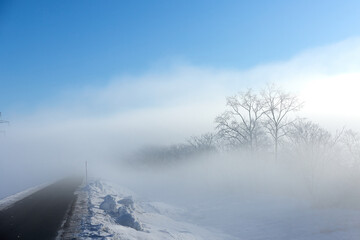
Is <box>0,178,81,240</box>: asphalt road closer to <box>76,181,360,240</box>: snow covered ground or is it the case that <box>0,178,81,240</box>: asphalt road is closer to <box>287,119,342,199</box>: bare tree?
<box>76,181,360,240</box>: snow covered ground

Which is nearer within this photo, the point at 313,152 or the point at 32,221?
the point at 32,221

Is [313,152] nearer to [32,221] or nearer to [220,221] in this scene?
[220,221]

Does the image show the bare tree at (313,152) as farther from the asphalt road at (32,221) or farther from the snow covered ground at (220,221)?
the asphalt road at (32,221)

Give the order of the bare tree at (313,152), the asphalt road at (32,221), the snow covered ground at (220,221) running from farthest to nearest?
the bare tree at (313,152), the snow covered ground at (220,221), the asphalt road at (32,221)

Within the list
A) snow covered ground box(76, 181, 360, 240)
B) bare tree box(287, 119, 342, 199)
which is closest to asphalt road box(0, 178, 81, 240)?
snow covered ground box(76, 181, 360, 240)

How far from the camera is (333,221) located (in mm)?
24781

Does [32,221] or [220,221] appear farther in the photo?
[220,221]

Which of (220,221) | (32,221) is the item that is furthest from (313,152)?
(32,221)

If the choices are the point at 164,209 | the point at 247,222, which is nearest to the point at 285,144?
the point at 247,222

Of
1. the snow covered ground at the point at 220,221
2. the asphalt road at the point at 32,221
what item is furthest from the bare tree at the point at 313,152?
the asphalt road at the point at 32,221

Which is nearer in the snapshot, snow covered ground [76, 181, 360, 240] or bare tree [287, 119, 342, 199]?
snow covered ground [76, 181, 360, 240]

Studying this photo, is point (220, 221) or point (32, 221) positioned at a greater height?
point (32, 221)

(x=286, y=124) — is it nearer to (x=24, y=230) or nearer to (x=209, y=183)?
(x=209, y=183)

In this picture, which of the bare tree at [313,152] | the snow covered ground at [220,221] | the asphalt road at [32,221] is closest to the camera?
the asphalt road at [32,221]
